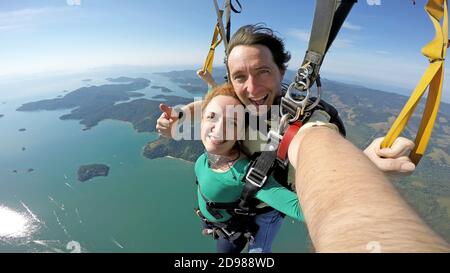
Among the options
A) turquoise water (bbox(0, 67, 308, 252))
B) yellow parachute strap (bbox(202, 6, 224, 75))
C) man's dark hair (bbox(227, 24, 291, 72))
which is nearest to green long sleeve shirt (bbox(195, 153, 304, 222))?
man's dark hair (bbox(227, 24, 291, 72))

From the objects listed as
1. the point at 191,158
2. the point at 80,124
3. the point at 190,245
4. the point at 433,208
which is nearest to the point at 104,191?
the point at 191,158

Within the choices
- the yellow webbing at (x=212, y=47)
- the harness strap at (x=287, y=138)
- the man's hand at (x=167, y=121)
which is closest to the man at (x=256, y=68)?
the harness strap at (x=287, y=138)

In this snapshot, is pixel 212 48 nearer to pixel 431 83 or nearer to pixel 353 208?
pixel 431 83

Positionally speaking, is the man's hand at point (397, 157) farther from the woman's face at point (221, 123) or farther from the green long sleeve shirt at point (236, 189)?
the woman's face at point (221, 123)

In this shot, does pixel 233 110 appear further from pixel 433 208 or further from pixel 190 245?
pixel 433 208

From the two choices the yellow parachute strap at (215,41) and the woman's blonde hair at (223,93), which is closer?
the woman's blonde hair at (223,93)

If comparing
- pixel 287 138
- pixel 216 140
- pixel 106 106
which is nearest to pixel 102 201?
pixel 106 106
